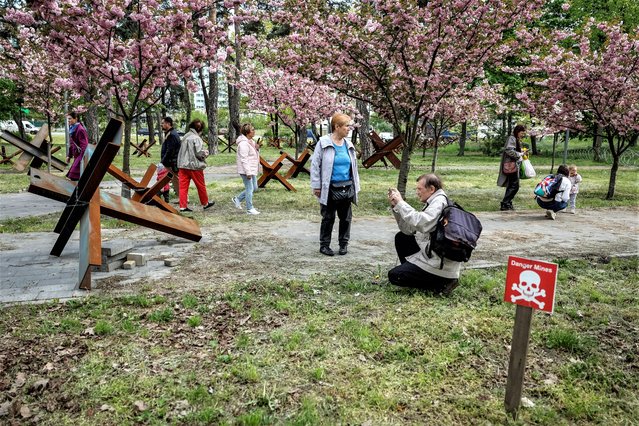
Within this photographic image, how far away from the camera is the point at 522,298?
8.82 ft

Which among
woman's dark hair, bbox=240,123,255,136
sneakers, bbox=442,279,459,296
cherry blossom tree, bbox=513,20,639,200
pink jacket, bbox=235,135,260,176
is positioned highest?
cherry blossom tree, bbox=513,20,639,200

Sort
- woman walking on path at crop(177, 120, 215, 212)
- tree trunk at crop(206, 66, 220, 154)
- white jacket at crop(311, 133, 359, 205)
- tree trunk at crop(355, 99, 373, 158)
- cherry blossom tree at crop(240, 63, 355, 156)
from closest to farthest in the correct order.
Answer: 1. white jacket at crop(311, 133, 359, 205)
2. woman walking on path at crop(177, 120, 215, 212)
3. cherry blossom tree at crop(240, 63, 355, 156)
4. tree trunk at crop(355, 99, 373, 158)
5. tree trunk at crop(206, 66, 220, 154)

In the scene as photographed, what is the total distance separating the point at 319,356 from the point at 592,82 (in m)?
10.5

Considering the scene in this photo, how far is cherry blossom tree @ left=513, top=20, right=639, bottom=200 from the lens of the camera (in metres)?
10.7

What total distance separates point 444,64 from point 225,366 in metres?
8.10

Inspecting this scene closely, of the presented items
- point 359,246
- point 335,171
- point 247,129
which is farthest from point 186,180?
point 335,171

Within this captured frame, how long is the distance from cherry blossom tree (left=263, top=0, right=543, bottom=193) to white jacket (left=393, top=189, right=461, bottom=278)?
5.33m

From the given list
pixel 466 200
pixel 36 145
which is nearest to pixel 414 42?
pixel 466 200

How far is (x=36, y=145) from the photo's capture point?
12633 millimetres

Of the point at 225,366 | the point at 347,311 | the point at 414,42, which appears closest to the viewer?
the point at 225,366

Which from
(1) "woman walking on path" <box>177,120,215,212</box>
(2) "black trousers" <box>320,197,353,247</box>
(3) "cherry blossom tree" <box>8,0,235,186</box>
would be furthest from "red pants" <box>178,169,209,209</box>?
(2) "black trousers" <box>320,197,353,247</box>

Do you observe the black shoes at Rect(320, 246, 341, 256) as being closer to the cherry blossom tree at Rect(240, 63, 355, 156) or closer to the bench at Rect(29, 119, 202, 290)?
the bench at Rect(29, 119, 202, 290)

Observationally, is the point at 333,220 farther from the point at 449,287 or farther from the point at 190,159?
the point at 190,159

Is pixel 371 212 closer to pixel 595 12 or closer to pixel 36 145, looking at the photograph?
pixel 36 145
